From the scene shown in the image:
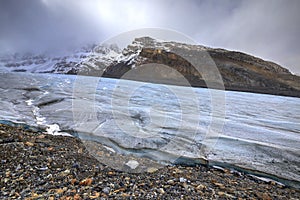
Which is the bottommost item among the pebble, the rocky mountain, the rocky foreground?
the pebble

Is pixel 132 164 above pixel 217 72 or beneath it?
beneath

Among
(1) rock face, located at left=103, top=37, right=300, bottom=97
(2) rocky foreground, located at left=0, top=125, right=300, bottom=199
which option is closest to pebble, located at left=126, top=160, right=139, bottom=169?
(2) rocky foreground, located at left=0, top=125, right=300, bottom=199

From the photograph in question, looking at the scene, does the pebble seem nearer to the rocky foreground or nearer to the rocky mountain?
the rocky foreground

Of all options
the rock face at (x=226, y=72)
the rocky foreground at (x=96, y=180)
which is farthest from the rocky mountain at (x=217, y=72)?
the rocky foreground at (x=96, y=180)

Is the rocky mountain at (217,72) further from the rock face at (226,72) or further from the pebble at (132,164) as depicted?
the pebble at (132,164)

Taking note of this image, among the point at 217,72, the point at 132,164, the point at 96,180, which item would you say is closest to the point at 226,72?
the point at 217,72

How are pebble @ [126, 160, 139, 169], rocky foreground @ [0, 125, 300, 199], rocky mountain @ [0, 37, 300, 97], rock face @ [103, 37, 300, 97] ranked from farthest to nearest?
rock face @ [103, 37, 300, 97] < rocky mountain @ [0, 37, 300, 97] < pebble @ [126, 160, 139, 169] < rocky foreground @ [0, 125, 300, 199]

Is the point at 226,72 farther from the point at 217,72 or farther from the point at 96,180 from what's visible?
the point at 96,180

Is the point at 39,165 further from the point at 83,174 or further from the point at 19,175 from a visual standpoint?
the point at 83,174

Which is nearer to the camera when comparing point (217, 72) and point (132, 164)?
point (132, 164)
